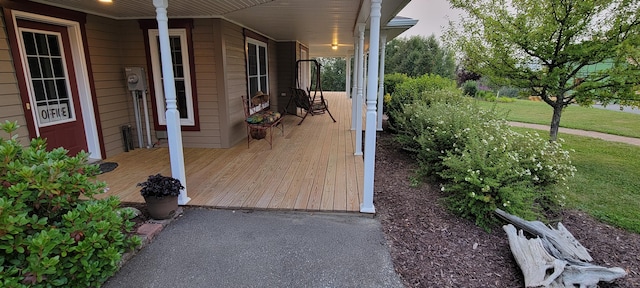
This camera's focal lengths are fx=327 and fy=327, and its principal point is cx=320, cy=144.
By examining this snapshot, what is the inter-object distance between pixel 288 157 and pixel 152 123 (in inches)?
93.0

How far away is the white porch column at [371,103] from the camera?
2801 mm

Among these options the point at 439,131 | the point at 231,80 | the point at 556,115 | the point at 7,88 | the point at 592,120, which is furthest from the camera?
the point at 592,120

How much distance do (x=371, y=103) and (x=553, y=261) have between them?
1754mm

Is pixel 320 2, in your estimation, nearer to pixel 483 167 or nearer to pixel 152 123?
pixel 483 167

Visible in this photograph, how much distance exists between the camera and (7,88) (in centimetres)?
332

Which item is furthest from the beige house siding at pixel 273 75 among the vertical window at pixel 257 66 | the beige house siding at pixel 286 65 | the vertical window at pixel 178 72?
the vertical window at pixel 178 72

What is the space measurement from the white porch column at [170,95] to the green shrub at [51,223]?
0.90 metres

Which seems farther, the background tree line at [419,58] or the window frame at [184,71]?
the background tree line at [419,58]

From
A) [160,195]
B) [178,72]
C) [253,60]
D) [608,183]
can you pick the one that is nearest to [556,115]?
[608,183]

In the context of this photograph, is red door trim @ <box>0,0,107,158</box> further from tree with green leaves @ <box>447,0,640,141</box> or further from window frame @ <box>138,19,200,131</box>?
tree with green leaves @ <box>447,0,640,141</box>

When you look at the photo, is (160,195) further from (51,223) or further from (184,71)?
(184,71)

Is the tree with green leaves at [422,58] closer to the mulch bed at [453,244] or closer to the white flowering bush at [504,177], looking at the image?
the white flowering bush at [504,177]

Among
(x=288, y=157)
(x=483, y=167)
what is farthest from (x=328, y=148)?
(x=483, y=167)

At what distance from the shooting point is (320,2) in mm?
3918
